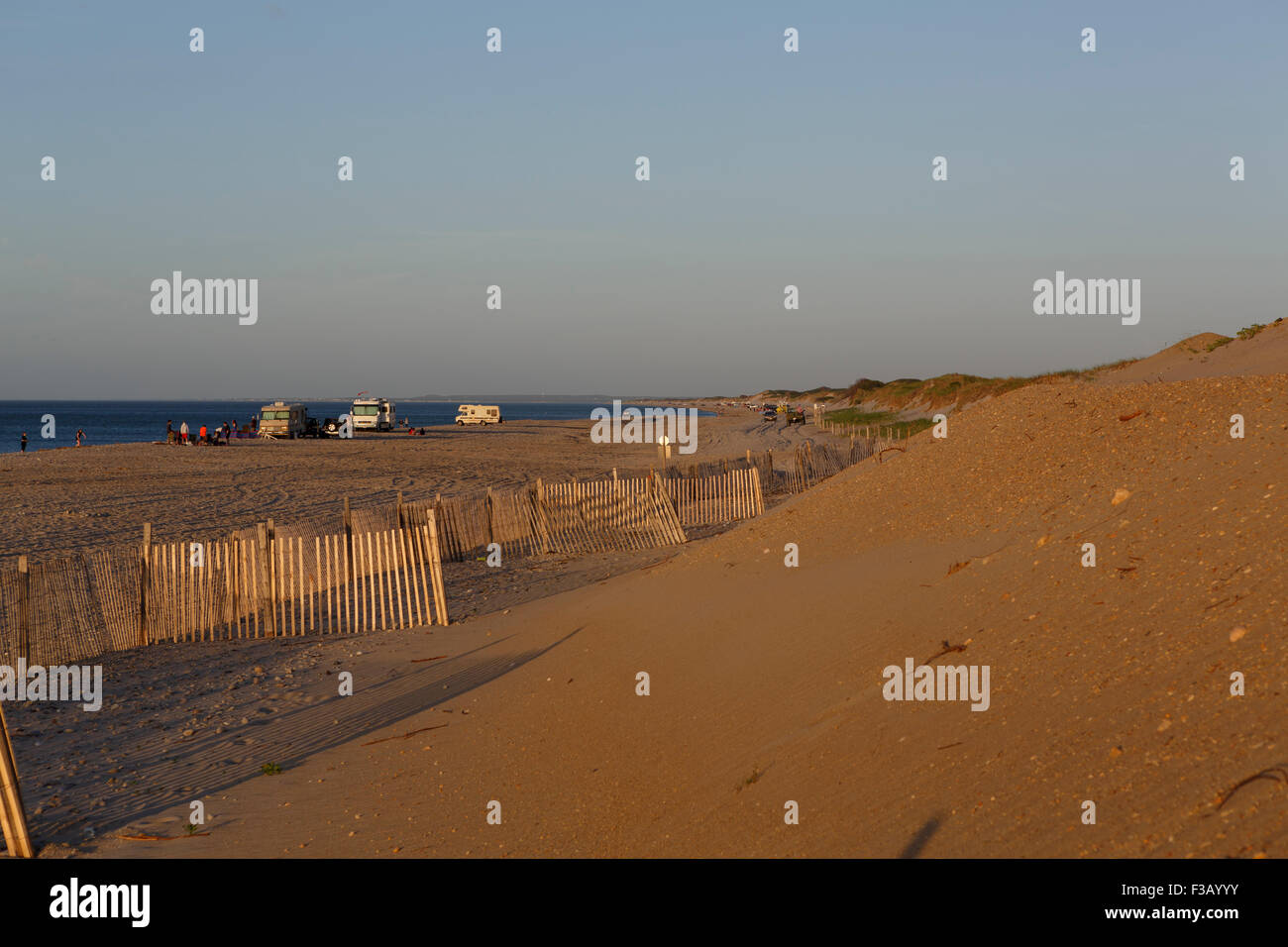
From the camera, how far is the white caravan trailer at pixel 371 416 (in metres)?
77.8

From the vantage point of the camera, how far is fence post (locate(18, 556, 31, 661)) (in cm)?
1041

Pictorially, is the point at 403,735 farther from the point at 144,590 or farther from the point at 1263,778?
the point at 1263,778

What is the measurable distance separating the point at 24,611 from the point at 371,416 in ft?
228

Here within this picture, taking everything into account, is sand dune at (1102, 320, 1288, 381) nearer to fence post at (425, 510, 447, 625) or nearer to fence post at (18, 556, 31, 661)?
fence post at (425, 510, 447, 625)

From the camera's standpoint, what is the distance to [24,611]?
34.4ft

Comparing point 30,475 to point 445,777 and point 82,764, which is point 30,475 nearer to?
point 82,764

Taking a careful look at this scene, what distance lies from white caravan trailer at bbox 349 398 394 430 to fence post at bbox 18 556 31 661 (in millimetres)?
68762

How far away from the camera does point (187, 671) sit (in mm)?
10930

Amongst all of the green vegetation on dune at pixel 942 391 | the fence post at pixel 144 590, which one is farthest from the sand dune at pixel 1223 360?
the green vegetation on dune at pixel 942 391

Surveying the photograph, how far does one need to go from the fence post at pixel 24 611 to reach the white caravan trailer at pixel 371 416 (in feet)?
226

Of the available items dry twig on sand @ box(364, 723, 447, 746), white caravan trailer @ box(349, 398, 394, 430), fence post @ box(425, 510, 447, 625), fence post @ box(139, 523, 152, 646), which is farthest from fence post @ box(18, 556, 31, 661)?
white caravan trailer @ box(349, 398, 394, 430)

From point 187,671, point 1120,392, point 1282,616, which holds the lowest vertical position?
point 187,671
